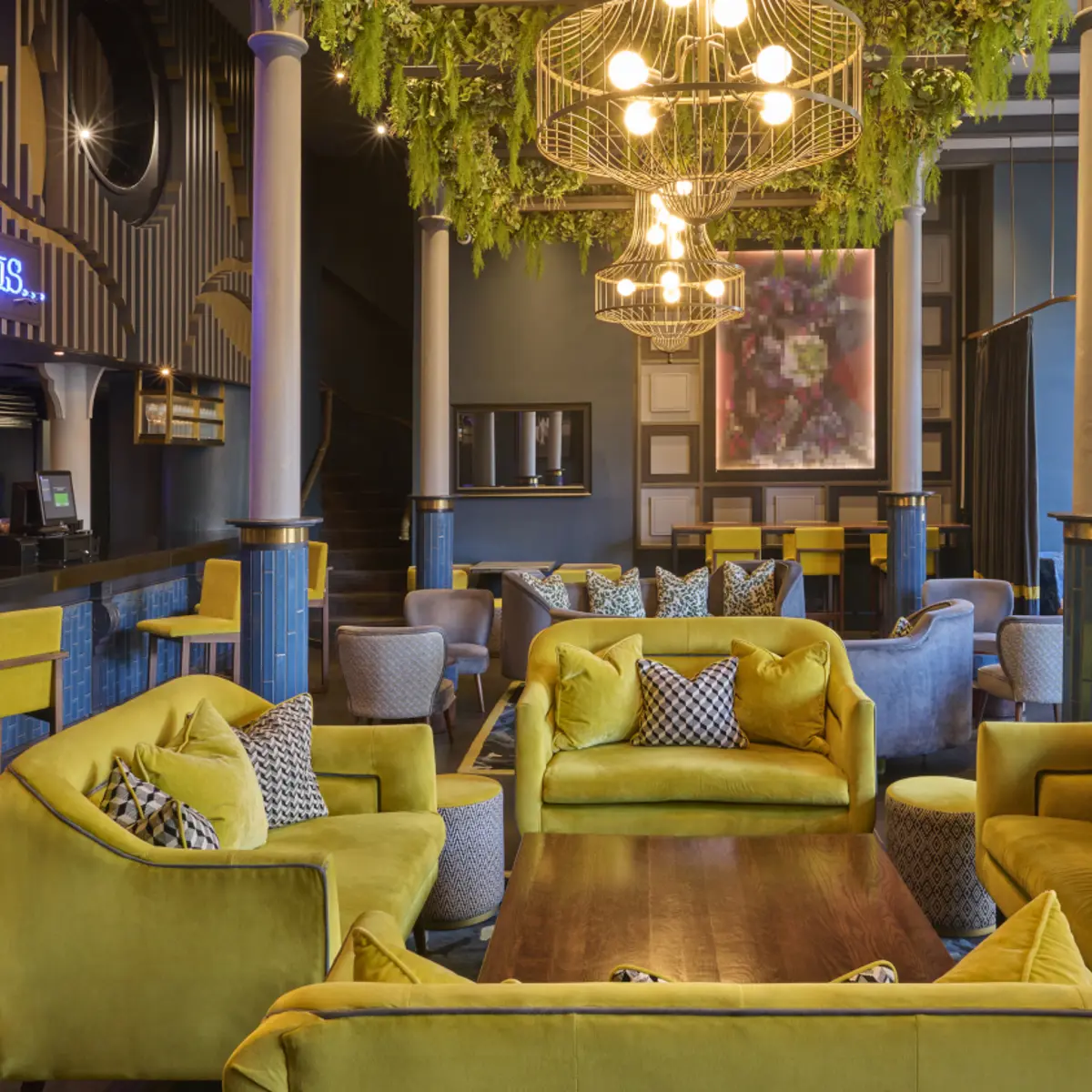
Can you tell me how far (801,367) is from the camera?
468 inches

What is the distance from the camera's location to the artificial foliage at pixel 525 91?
579 centimetres

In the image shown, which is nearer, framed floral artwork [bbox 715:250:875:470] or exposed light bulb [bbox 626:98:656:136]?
exposed light bulb [bbox 626:98:656:136]

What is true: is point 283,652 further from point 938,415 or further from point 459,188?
point 938,415

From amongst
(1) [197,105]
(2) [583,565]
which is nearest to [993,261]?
(2) [583,565]

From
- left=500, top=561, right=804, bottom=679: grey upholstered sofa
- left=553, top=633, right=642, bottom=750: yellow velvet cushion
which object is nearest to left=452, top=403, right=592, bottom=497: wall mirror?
left=500, top=561, right=804, bottom=679: grey upholstered sofa

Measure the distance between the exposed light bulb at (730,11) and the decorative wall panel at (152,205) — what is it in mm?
5177

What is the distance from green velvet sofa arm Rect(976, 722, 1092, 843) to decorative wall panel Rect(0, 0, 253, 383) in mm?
6061

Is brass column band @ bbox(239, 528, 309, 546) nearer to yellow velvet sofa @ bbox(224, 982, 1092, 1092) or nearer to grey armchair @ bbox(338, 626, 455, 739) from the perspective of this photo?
grey armchair @ bbox(338, 626, 455, 739)

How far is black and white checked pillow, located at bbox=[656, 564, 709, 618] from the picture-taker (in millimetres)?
7711

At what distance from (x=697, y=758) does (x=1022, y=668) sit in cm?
281

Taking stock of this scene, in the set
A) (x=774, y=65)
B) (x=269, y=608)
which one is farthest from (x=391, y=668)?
(x=774, y=65)

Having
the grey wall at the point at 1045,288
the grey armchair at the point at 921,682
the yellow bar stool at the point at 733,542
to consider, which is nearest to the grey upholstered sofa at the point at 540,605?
the grey armchair at the point at 921,682

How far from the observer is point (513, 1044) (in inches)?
53.0

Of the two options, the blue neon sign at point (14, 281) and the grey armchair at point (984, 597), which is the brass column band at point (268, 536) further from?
the grey armchair at point (984, 597)
